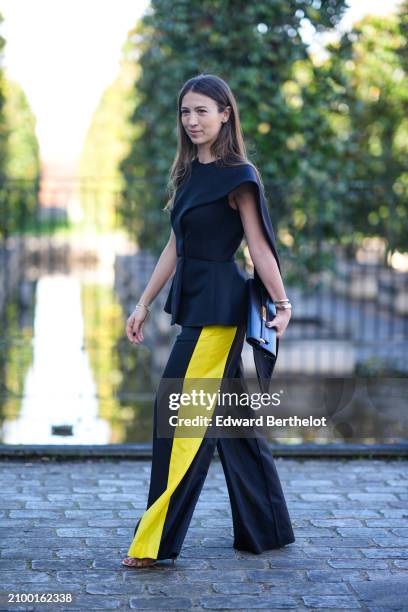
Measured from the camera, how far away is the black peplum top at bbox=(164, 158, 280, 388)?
12.8 feet

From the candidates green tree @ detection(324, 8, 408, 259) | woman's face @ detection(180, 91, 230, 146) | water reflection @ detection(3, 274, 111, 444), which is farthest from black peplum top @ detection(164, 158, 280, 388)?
green tree @ detection(324, 8, 408, 259)

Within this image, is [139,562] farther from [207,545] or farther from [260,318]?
[260,318]

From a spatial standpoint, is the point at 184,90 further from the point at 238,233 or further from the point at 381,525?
the point at 381,525

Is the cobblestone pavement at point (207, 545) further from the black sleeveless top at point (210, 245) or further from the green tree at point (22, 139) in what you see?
the green tree at point (22, 139)

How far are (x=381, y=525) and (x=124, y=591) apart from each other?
142cm

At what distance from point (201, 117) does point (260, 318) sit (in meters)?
0.75

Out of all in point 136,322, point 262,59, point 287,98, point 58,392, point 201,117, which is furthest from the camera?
point 287,98

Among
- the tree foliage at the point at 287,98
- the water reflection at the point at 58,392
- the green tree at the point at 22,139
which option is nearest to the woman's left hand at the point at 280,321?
the water reflection at the point at 58,392

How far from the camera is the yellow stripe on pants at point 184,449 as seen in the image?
3914 millimetres

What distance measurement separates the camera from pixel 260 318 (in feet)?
12.8

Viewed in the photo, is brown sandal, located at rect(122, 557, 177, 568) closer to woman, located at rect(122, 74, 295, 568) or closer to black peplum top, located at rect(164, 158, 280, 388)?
woman, located at rect(122, 74, 295, 568)

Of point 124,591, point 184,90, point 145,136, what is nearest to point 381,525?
point 124,591

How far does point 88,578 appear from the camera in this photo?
385 cm

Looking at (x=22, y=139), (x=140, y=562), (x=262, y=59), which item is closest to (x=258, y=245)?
(x=140, y=562)
